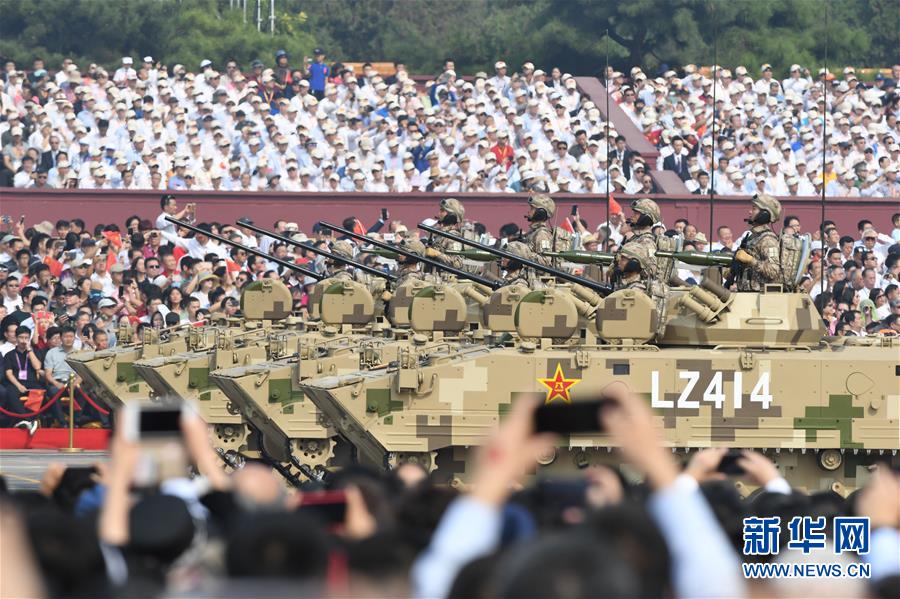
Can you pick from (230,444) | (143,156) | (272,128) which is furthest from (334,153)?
(230,444)

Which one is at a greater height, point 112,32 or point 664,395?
point 112,32

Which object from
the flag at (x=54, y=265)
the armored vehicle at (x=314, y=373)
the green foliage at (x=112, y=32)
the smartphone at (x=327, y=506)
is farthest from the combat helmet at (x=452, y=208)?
the smartphone at (x=327, y=506)

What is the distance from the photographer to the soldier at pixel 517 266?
23.7 m

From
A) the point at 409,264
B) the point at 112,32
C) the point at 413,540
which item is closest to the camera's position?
the point at 413,540

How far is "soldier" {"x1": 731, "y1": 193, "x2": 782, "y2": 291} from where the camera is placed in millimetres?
20062

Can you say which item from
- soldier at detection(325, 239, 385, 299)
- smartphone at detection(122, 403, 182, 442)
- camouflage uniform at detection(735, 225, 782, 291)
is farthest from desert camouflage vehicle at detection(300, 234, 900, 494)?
smartphone at detection(122, 403, 182, 442)

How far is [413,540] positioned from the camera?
287 inches

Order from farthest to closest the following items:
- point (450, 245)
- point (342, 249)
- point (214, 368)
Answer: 1. point (342, 249)
2. point (450, 245)
3. point (214, 368)

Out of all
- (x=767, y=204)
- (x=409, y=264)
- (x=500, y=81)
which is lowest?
(x=409, y=264)

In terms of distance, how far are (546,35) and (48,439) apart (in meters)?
21.1

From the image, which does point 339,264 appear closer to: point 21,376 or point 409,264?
point 409,264

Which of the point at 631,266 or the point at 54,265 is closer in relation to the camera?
the point at 631,266

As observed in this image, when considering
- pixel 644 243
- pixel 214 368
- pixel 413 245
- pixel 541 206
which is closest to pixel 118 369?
pixel 214 368

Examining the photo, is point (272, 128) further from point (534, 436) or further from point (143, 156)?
point (534, 436)
